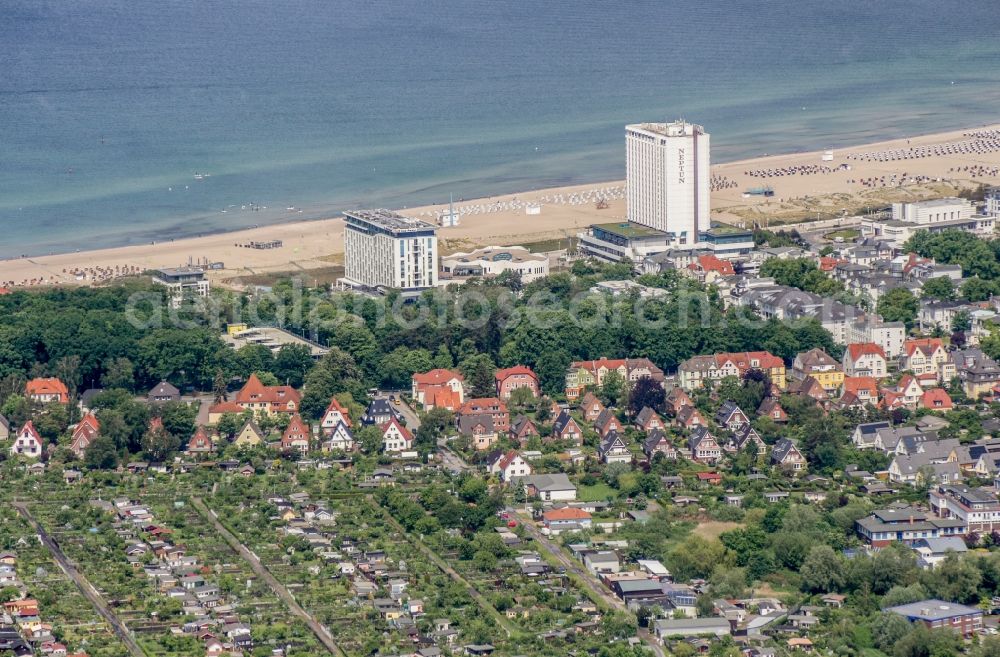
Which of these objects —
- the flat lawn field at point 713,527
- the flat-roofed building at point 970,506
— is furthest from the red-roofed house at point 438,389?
the flat-roofed building at point 970,506

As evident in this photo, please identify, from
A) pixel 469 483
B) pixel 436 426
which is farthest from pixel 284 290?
pixel 469 483

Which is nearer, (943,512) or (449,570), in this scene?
(449,570)

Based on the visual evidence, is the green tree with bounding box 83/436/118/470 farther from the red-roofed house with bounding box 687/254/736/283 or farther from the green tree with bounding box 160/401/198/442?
the red-roofed house with bounding box 687/254/736/283

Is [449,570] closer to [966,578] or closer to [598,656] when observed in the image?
[598,656]

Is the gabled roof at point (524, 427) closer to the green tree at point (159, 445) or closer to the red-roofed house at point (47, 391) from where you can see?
the green tree at point (159, 445)

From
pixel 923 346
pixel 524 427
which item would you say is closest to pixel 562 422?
pixel 524 427

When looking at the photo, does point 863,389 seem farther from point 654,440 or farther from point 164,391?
point 164,391
